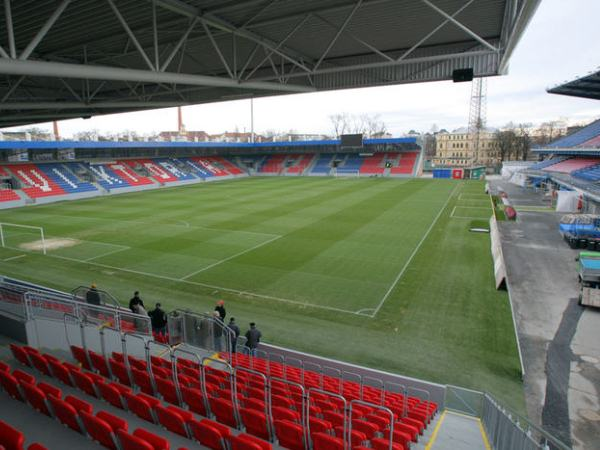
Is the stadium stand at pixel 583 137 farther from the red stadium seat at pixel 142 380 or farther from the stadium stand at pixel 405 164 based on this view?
the red stadium seat at pixel 142 380

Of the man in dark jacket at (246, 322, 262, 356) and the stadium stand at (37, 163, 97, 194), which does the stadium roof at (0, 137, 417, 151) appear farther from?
the man in dark jacket at (246, 322, 262, 356)

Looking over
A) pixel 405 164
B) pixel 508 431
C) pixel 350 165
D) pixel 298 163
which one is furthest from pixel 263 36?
pixel 298 163

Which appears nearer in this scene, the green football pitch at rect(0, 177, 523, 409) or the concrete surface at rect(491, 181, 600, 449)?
the concrete surface at rect(491, 181, 600, 449)

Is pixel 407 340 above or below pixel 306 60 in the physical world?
below

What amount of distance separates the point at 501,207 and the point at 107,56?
30.6 meters

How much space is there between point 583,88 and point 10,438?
55463 mm

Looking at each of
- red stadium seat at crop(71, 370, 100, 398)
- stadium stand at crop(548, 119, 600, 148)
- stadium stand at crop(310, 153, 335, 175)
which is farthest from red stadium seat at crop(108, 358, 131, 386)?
stadium stand at crop(310, 153, 335, 175)

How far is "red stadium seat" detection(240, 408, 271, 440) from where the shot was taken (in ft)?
14.9

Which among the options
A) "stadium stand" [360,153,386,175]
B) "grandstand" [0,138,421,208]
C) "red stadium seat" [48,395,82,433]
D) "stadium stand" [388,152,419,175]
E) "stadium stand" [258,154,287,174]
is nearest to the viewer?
"red stadium seat" [48,395,82,433]

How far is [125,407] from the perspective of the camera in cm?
496

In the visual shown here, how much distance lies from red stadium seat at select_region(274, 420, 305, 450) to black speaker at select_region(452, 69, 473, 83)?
8.96 m

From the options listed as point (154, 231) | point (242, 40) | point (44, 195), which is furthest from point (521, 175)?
point (44, 195)

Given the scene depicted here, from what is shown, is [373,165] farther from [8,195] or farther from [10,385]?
[10,385]

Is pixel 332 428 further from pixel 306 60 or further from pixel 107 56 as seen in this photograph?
pixel 107 56
